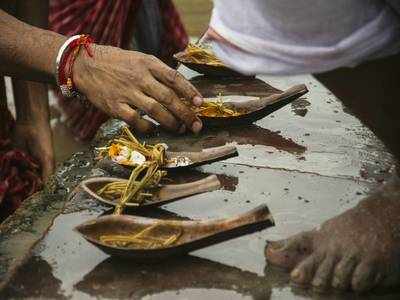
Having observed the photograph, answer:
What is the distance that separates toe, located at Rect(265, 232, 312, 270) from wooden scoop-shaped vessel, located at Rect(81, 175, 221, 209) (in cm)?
35

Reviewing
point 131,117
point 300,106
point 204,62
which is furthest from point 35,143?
point 300,106

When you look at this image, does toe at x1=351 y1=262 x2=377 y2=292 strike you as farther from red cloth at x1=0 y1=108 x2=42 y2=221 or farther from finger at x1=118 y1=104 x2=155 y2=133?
red cloth at x1=0 y1=108 x2=42 y2=221

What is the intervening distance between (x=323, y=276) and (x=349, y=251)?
12 centimetres

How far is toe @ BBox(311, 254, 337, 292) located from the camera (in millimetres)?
1831

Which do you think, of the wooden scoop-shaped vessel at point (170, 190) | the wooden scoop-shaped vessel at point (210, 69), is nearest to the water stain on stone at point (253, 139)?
the wooden scoop-shaped vessel at point (170, 190)

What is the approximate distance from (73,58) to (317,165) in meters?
1.02

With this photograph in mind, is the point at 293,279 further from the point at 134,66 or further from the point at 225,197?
the point at 134,66

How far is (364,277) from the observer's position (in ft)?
5.97

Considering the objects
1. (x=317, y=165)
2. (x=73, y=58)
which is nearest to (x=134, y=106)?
(x=73, y=58)

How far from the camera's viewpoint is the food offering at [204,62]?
333 centimetres

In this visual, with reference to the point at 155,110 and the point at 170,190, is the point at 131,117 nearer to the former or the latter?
the point at 155,110

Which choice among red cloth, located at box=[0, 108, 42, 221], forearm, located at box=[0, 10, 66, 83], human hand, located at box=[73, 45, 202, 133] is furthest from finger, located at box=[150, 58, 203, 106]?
red cloth, located at box=[0, 108, 42, 221]

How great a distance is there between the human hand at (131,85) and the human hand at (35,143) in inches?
38.3

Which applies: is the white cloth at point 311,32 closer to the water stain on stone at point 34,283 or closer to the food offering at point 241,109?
the food offering at point 241,109
